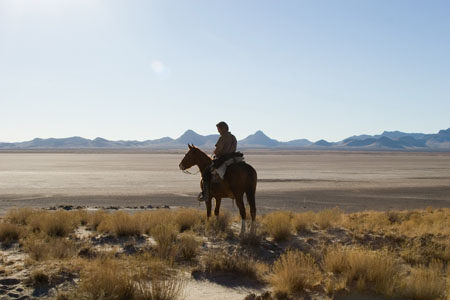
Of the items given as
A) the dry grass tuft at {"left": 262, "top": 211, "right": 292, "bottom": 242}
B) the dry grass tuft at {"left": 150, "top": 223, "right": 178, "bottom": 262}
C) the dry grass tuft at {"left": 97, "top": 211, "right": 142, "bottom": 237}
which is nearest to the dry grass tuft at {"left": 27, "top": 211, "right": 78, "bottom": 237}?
the dry grass tuft at {"left": 97, "top": 211, "right": 142, "bottom": 237}

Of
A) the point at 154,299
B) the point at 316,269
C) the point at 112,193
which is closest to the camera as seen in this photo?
the point at 154,299

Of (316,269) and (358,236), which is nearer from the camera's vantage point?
(316,269)

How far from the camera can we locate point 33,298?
6.18 metres

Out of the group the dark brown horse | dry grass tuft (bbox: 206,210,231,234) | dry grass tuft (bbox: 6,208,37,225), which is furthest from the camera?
dry grass tuft (bbox: 6,208,37,225)

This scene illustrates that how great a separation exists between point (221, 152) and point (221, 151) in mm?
36

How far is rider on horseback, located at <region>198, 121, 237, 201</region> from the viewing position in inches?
446

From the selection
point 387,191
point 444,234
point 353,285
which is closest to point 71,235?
point 353,285

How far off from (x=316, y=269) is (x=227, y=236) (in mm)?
3733

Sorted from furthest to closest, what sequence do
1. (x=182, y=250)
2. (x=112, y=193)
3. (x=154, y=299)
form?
(x=112, y=193)
(x=182, y=250)
(x=154, y=299)

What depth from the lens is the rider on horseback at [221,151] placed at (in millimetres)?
11328

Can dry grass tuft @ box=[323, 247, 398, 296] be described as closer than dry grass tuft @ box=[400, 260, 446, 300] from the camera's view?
No

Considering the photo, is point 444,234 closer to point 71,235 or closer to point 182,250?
point 182,250

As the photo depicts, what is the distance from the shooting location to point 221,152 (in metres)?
11.5

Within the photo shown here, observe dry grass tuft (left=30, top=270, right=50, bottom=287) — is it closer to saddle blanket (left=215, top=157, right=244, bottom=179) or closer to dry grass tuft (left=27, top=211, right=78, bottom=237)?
dry grass tuft (left=27, top=211, right=78, bottom=237)
